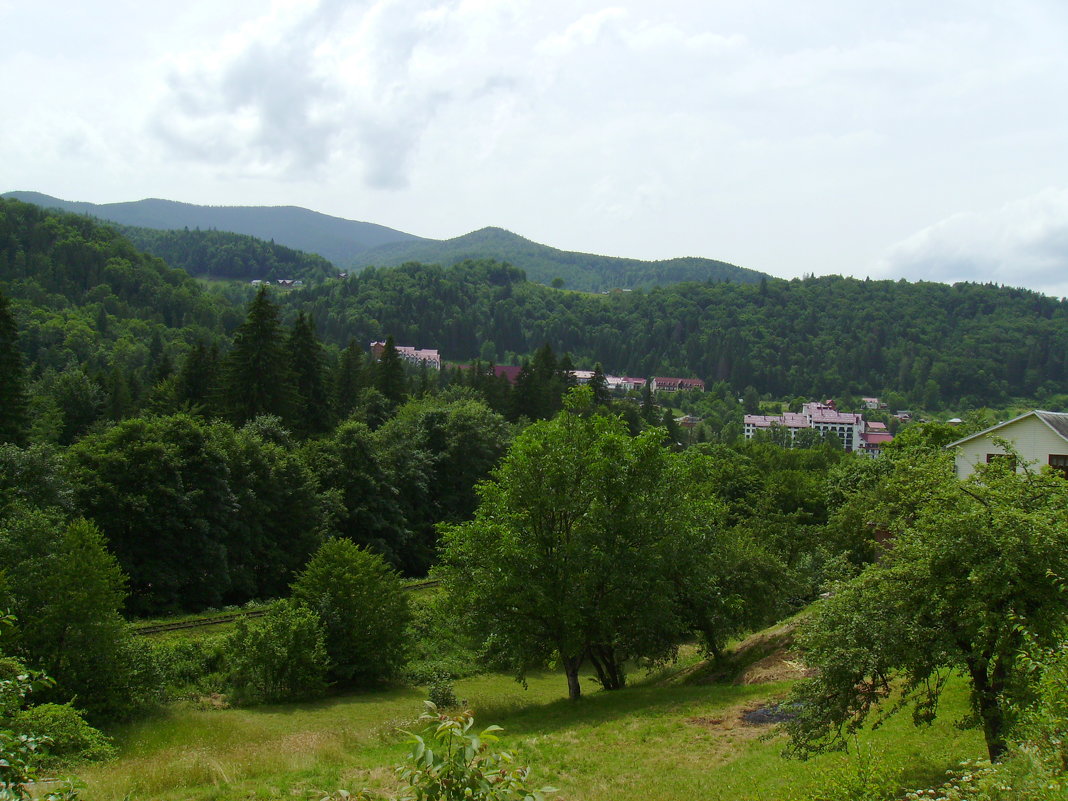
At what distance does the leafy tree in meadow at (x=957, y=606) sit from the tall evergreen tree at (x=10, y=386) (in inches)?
1717

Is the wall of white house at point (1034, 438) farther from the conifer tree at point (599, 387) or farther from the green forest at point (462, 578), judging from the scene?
the conifer tree at point (599, 387)

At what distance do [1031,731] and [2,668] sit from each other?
Answer: 16144 mm

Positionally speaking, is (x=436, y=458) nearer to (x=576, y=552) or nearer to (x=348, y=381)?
(x=348, y=381)

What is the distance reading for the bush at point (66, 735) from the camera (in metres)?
15.0

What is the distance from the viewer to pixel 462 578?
76.4 ft

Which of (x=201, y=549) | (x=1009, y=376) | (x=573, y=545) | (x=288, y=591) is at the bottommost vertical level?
(x=288, y=591)

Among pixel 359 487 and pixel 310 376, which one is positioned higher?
pixel 310 376

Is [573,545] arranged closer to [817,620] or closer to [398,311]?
[817,620]

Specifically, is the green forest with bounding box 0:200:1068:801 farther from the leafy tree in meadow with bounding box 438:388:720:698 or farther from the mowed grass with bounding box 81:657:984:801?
the mowed grass with bounding box 81:657:984:801

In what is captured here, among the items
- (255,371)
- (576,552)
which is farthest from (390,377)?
(576,552)

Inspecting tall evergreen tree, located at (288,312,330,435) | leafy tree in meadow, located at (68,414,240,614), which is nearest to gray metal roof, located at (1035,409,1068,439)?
leafy tree in meadow, located at (68,414,240,614)

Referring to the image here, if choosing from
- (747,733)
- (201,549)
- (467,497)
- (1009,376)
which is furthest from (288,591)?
(1009,376)

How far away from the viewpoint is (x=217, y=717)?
2167 cm

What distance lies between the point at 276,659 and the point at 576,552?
10.6 meters
